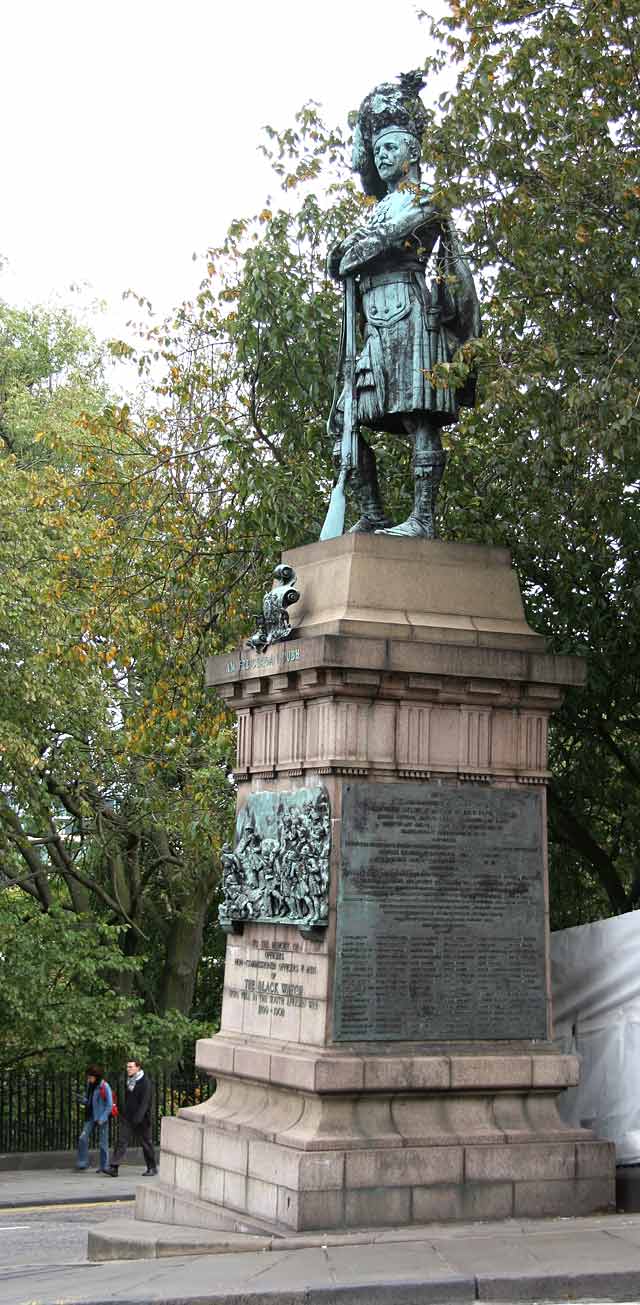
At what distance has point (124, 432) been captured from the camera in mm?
19375

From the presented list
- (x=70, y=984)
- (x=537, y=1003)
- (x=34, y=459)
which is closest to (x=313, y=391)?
(x=537, y=1003)

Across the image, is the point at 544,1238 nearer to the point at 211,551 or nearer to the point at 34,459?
the point at 211,551

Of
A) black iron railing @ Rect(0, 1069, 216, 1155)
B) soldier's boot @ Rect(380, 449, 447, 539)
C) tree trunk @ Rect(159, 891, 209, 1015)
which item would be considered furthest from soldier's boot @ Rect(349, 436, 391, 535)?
tree trunk @ Rect(159, 891, 209, 1015)

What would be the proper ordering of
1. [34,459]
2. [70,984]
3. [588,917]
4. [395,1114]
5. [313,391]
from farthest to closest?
[34,459]
[70,984]
[588,917]
[313,391]
[395,1114]

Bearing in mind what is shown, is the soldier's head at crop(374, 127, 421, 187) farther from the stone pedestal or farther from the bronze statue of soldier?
the stone pedestal

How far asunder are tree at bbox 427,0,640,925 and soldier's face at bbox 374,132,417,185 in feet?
1.20

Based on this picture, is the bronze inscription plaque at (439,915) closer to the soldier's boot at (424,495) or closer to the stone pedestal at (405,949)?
the stone pedestal at (405,949)

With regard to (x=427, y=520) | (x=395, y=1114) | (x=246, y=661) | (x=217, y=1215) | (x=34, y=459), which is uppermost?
(x=34, y=459)

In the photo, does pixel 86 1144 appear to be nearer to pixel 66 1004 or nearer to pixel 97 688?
pixel 66 1004

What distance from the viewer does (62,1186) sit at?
23125 mm

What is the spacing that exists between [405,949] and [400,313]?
4.66m

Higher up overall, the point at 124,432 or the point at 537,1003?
the point at 124,432

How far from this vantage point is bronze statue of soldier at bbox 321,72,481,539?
1227 centimetres

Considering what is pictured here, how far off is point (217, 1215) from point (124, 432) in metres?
10.6
